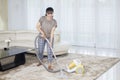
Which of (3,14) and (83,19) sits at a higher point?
(3,14)

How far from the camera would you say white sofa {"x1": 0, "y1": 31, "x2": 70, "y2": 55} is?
19.4ft

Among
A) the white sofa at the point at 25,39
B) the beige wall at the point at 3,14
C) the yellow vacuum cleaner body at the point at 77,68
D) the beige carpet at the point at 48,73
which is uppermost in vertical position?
the beige wall at the point at 3,14

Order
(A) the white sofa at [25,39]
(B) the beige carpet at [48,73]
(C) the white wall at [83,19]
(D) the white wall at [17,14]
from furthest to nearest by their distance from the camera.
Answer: (D) the white wall at [17,14] → (C) the white wall at [83,19] → (A) the white sofa at [25,39] → (B) the beige carpet at [48,73]

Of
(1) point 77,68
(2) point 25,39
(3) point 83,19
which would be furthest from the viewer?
(3) point 83,19

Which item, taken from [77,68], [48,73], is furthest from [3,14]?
[77,68]

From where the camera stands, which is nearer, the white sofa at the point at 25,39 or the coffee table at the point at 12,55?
the coffee table at the point at 12,55

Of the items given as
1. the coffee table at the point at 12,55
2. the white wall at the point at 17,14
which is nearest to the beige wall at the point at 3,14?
the white wall at the point at 17,14

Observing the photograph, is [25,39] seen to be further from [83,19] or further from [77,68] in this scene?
[77,68]

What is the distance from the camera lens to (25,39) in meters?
6.61

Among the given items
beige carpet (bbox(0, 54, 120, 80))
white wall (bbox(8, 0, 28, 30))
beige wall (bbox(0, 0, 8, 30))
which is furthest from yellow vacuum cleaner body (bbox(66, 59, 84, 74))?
beige wall (bbox(0, 0, 8, 30))

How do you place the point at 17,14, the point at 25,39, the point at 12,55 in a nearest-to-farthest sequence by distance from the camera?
1. the point at 12,55
2. the point at 25,39
3. the point at 17,14

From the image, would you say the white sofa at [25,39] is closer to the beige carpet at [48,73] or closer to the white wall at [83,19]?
the beige carpet at [48,73]

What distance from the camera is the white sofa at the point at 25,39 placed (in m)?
5.91

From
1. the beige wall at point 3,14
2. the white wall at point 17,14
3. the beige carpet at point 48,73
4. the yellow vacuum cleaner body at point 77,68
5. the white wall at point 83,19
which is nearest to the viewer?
the beige carpet at point 48,73
